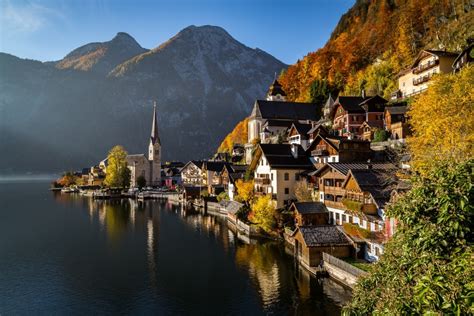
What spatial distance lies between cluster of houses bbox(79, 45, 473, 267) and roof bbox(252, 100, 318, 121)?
1.03 ft

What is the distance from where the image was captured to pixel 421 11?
100625 mm

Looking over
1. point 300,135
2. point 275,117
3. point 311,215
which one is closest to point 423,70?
point 300,135

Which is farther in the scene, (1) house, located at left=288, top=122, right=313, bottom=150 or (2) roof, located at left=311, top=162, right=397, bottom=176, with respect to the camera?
(1) house, located at left=288, top=122, right=313, bottom=150

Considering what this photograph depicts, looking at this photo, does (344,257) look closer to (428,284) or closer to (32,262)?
(428,284)

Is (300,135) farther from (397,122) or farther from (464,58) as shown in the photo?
(464,58)

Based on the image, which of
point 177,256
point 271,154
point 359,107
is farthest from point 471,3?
point 177,256

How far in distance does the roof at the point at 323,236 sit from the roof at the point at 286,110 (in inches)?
2751

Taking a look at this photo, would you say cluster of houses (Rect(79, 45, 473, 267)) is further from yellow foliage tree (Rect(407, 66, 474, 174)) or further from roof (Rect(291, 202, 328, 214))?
yellow foliage tree (Rect(407, 66, 474, 174))

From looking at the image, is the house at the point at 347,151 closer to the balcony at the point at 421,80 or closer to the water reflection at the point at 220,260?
the water reflection at the point at 220,260

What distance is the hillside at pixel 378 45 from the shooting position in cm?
8494

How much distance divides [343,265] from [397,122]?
36351 millimetres

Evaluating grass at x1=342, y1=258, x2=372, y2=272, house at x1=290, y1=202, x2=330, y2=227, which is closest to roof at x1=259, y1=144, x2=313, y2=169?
house at x1=290, y1=202, x2=330, y2=227

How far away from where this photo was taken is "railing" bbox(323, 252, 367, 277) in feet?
97.3

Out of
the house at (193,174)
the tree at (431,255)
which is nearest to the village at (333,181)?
the tree at (431,255)
